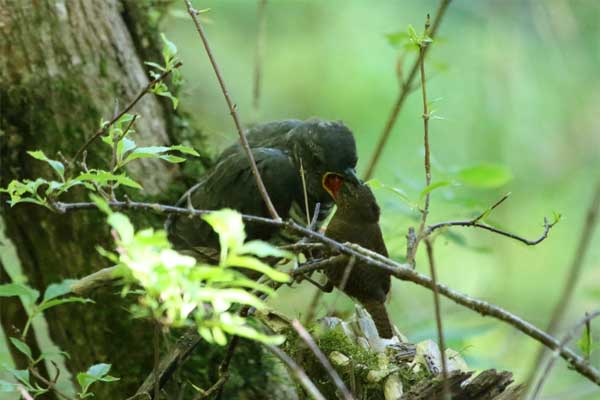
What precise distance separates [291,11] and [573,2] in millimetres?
1638

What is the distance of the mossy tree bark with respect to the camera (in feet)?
7.18

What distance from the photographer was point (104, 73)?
7.72 feet

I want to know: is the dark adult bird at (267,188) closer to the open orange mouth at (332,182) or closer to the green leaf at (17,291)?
the open orange mouth at (332,182)

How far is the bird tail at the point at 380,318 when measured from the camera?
1.73 m

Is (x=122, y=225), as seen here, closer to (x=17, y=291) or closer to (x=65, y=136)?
(x=17, y=291)

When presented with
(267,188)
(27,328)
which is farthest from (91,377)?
(267,188)

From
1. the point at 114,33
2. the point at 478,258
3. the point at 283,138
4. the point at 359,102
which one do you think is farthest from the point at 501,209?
the point at 114,33

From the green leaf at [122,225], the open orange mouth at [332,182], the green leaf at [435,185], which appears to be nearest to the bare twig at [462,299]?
the green leaf at [435,185]

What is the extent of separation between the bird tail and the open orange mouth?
544mm

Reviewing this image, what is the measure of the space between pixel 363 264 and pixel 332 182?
63 cm

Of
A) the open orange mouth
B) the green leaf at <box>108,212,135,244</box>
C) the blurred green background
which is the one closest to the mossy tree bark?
the open orange mouth

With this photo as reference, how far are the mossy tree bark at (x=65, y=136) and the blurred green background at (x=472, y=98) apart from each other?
198cm

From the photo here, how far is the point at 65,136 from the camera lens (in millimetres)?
2277

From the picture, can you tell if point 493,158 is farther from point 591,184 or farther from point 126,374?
point 126,374
